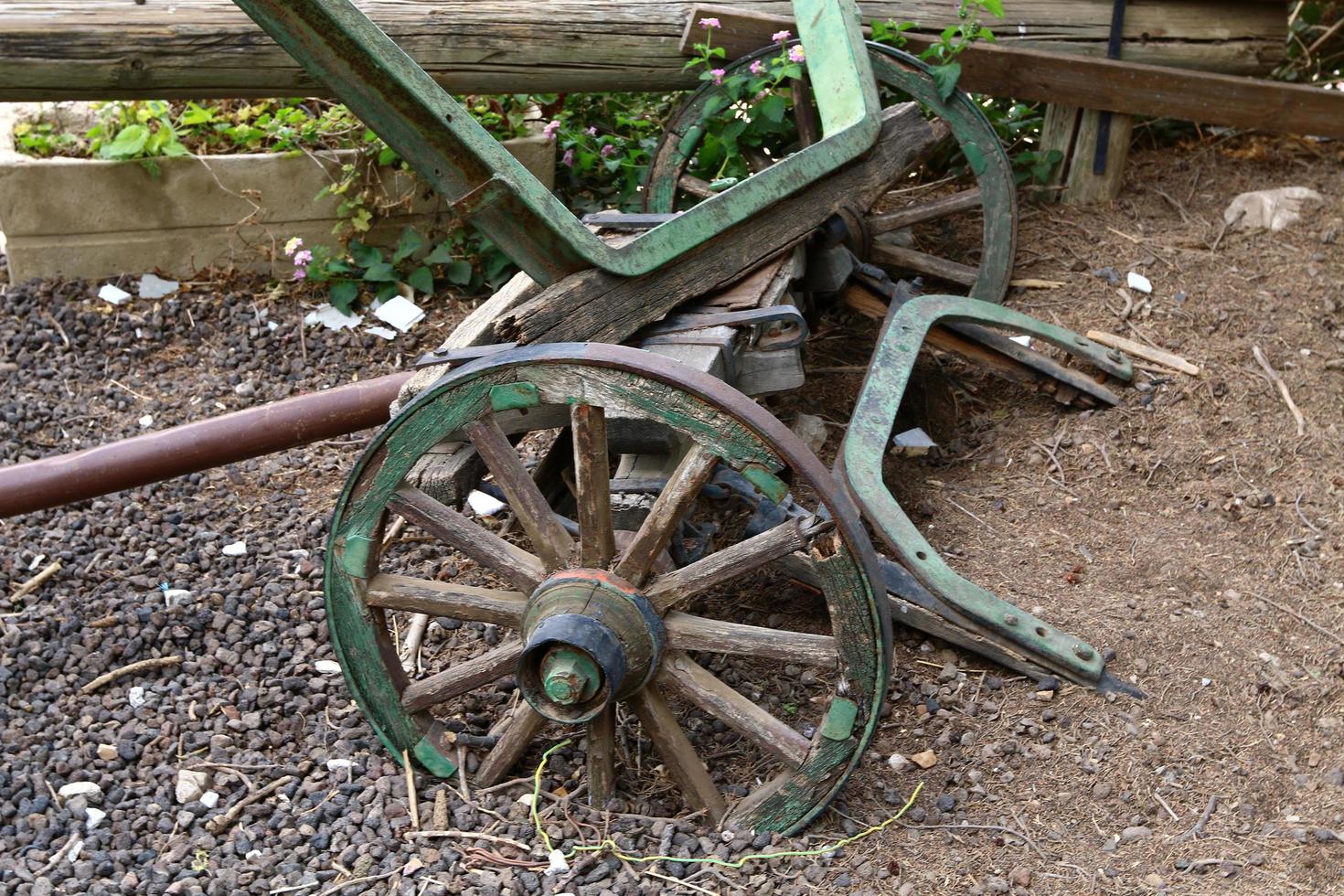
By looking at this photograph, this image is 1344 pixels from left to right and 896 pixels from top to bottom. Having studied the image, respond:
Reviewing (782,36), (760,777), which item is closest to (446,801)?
(760,777)

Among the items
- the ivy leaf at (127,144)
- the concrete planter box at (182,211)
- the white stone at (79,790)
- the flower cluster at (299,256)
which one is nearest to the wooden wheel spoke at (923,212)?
the concrete planter box at (182,211)

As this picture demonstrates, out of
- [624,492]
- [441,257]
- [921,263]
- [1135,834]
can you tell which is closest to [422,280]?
[441,257]

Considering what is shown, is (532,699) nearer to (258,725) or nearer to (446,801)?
(446,801)

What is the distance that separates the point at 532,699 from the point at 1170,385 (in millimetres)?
2309

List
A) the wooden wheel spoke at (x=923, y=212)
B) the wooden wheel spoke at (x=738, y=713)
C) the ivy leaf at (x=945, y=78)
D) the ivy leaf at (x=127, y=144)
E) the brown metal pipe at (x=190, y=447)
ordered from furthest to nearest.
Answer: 1. the ivy leaf at (x=127, y=144)
2. the wooden wheel spoke at (x=923, y=212)
3. the ivy leaf at (x=945, y=78)
4. the brown metal pipe at (x=190, y=447)
5. the wooden wheel spoke at (x=738, y=713)

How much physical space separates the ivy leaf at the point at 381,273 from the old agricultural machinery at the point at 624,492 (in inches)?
45.9

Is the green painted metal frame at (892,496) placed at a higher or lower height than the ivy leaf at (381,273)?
higher

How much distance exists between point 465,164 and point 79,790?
1.51 meters

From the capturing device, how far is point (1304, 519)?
10.7 ft

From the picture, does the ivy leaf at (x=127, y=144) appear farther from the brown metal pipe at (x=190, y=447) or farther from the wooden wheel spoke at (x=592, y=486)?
the wooden wheel spoke at (x=592, y=486)

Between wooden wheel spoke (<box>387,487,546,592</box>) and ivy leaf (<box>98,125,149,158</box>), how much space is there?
95.0 inches

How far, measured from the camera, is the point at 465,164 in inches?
101

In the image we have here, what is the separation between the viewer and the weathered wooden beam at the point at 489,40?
372 cm

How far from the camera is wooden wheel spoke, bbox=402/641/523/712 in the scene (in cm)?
247
